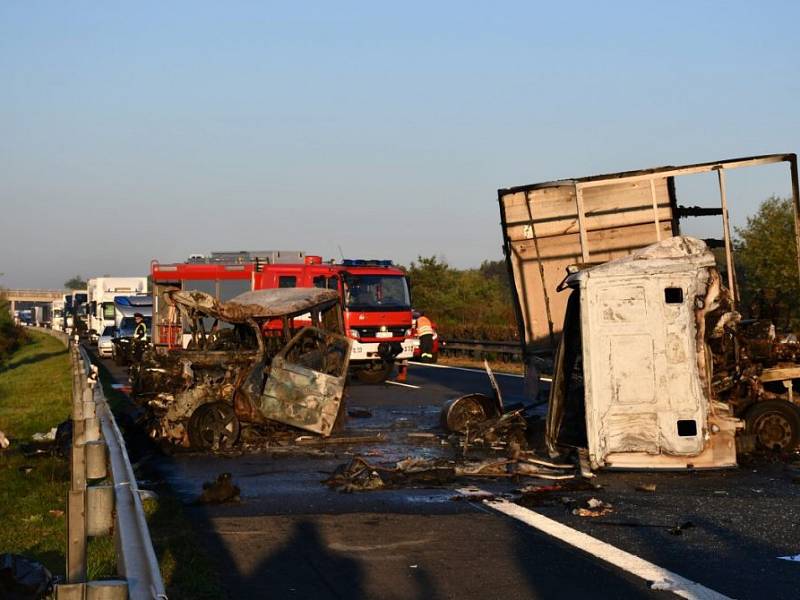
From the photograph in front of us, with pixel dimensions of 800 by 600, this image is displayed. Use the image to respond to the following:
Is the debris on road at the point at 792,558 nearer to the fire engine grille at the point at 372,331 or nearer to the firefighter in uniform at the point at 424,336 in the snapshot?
the fire engine grille at the point at 372,331

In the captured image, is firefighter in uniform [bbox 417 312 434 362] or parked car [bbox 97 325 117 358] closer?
firefighter in uniform [bbox 417 312 434 362]

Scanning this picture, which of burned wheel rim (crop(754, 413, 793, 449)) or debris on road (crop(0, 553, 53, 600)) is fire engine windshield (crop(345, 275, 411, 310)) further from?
debris on road (crop(0, 553, 53, 600))

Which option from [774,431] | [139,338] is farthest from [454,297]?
[774,431]

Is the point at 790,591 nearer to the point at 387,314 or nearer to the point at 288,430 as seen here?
the point at 288,430

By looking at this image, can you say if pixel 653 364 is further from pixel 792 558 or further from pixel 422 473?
pixel 792 558

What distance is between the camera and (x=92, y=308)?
54.4 meters

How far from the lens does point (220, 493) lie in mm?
10977

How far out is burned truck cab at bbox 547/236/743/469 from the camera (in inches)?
465

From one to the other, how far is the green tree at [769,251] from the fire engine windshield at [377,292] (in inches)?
715

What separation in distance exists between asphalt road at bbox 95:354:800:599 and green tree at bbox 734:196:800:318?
1295 inches

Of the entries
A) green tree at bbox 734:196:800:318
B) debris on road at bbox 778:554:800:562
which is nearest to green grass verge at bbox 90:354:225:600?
debris on road at bbox 778:554:800:562

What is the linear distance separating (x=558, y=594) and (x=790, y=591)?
4.37 ft

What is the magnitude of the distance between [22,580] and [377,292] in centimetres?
2225

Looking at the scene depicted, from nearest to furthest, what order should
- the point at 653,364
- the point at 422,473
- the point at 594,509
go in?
the point at 594,509 < the point at 653,364 < the point at 422,473
